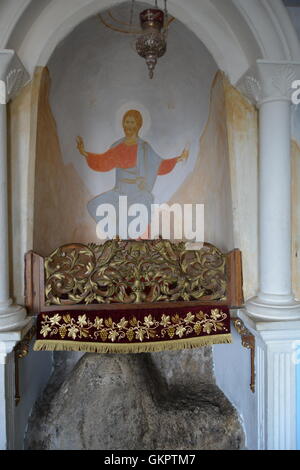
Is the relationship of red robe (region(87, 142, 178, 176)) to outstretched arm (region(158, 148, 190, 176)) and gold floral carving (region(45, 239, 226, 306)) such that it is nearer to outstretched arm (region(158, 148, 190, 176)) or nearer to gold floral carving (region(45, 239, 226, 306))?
outstretched arm (region(158, 148, 190, 176))

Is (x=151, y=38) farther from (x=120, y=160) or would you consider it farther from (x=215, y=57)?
(x=120, y=160)

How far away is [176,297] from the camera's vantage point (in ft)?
8.86

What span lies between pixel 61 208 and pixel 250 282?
2.13m

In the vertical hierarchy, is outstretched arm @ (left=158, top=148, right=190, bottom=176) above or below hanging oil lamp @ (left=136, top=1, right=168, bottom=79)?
below

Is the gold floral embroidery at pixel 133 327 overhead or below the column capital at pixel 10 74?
below

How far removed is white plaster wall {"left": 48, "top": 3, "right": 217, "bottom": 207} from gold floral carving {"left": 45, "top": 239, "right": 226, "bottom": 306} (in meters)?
1.56

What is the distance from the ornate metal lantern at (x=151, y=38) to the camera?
7.20 ft

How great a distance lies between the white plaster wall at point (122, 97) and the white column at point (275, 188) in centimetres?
104

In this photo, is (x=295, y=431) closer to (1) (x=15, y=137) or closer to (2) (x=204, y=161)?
(2) (x=204, y=161)

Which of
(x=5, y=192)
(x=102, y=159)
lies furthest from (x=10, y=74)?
(x=102, y=159)

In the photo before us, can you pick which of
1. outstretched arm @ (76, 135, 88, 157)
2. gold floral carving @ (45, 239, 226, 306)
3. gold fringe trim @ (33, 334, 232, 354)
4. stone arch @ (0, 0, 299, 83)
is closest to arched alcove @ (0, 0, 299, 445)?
stone arch @ (0, 0, 299, 83)

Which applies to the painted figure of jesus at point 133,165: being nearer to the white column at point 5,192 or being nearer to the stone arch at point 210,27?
the stone arch at point 210,27

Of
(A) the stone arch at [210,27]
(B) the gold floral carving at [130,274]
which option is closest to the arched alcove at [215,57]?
(A) the stone arch at [210,27]

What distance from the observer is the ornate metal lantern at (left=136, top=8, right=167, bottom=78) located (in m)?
2.20
